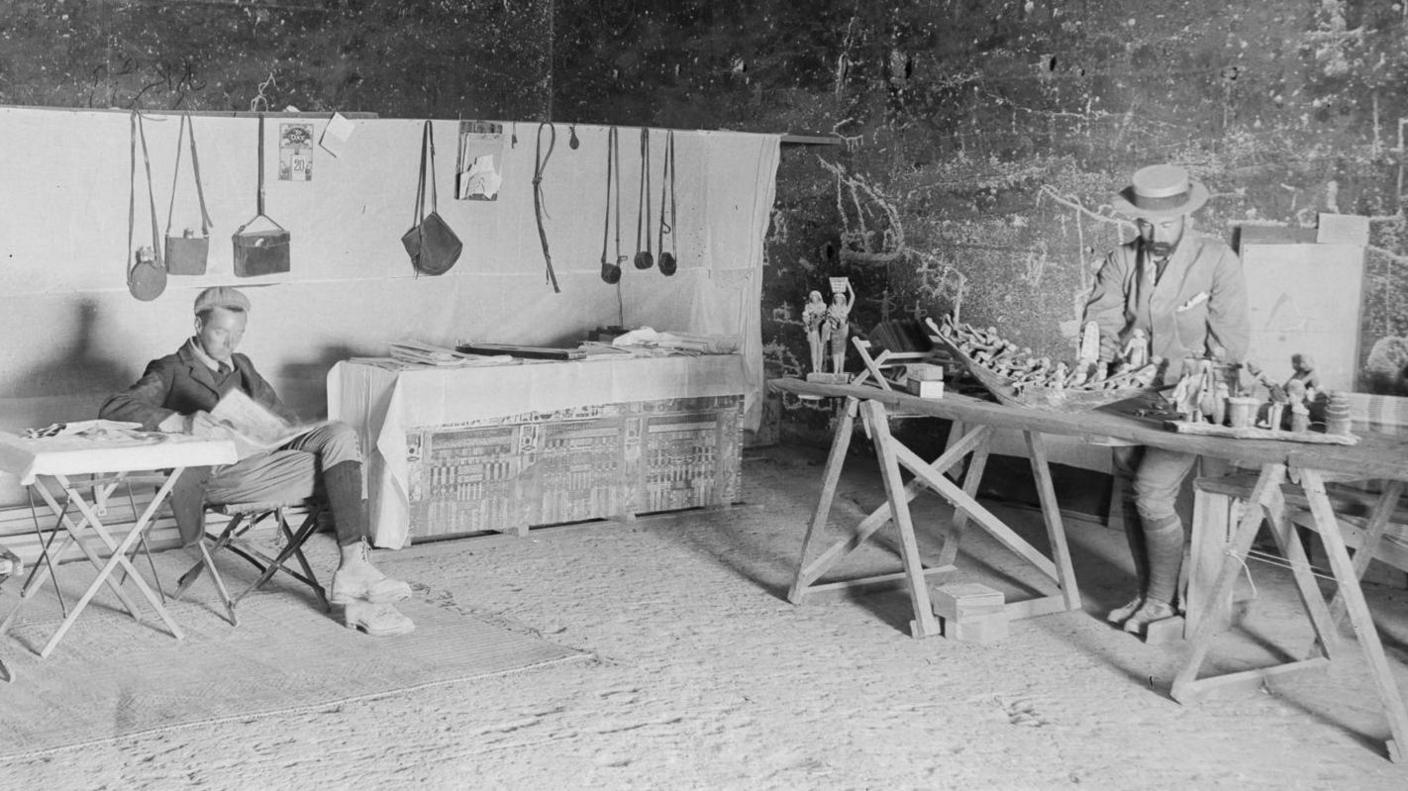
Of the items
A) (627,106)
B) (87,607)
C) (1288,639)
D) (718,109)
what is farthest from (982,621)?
(627,106)

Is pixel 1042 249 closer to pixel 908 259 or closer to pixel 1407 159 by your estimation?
pixel 908 259

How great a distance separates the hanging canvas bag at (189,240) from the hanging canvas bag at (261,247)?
0.13m

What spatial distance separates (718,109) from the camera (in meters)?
8.98

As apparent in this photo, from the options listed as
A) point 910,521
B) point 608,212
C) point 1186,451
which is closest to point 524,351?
point 608,212

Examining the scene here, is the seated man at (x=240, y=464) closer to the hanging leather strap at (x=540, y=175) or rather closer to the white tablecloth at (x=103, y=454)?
the white tablecloth at (x=103, y=454)

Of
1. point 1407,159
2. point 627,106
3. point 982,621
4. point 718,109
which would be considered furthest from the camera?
point 627,106

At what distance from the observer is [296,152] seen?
20.8 ft

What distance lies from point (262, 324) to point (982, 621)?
3.24m

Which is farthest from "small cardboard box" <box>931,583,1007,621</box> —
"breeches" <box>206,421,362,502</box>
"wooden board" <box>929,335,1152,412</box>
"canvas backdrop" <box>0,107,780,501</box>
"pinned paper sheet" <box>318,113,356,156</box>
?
"pinned paper sheet" <box>318,113,356,156</box>

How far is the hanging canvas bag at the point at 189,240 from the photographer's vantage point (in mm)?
6066

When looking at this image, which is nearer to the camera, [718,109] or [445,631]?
[445,631]

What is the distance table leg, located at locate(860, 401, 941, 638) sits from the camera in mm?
5156

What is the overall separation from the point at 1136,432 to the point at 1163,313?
33.8 inches

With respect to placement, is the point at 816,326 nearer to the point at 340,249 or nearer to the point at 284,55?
the point at 340,249
